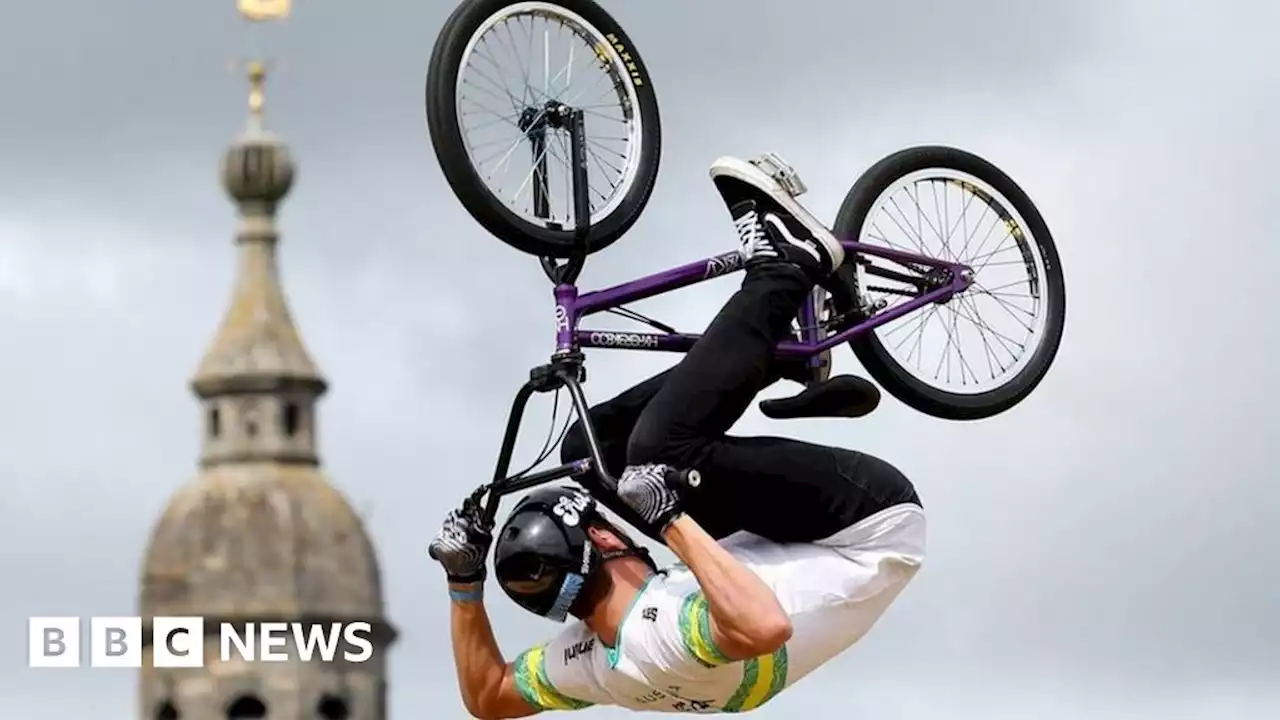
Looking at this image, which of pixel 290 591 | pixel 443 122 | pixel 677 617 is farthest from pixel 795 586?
pixel 290 591

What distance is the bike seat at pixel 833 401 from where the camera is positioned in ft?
80.8

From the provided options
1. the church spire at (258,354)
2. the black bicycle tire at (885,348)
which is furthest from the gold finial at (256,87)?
the black bicycle tire at (885,348)

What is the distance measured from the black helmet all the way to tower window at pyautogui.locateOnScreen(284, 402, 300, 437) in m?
144

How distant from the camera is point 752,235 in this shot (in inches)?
964

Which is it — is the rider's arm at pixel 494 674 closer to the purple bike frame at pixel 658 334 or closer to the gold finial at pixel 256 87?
the purple bike frame at pixel 658 334

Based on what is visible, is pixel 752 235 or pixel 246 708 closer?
pixel 752 235

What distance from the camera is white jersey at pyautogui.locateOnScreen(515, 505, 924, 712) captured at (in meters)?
24.1

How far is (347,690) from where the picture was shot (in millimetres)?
165250

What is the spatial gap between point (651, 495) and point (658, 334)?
1.48 m

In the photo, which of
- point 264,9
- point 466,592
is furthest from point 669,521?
point 264,9

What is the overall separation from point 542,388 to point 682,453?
0.81 m

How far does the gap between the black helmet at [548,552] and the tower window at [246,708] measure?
140 metres

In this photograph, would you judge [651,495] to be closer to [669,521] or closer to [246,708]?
[669,521]

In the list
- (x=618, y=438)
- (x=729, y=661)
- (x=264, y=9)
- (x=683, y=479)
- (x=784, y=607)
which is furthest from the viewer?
(x=264, y=9)
